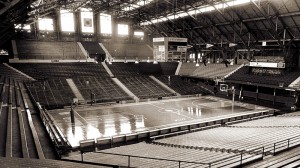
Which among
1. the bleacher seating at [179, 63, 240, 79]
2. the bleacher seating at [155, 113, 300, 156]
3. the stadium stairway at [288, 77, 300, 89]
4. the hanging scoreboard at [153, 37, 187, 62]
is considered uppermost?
the hanging scoreboard at [153, 37, 187, 62]

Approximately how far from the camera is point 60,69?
1625 inches

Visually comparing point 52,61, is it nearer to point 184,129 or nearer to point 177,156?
point 184,129

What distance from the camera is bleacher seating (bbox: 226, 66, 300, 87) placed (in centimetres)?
3288

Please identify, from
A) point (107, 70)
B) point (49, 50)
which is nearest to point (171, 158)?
point (107, 70)

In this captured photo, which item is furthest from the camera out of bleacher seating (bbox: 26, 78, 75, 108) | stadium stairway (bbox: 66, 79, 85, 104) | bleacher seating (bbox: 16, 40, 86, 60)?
bleacher seating (bbox: 16, 40, 86, 60)

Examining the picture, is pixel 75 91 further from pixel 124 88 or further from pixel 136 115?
pixel 136 115

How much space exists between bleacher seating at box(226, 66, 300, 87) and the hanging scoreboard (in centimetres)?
954

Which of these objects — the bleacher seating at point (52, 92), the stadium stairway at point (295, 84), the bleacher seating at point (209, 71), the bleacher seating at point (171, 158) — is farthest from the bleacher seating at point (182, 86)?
the bleacher seating at point (171, 158)

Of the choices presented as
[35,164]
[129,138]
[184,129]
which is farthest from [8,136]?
[184,129]

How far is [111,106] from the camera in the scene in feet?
108

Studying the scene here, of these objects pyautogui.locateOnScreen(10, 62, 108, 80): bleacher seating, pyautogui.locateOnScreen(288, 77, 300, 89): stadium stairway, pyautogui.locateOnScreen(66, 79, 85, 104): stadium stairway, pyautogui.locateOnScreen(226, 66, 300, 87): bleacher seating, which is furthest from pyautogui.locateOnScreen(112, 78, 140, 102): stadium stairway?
pyautogui.locateOnScreen(288, 77, 300, 89): stadium stairway

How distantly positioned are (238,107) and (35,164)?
3010 centimetres

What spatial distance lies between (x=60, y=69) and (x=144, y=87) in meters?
15.3

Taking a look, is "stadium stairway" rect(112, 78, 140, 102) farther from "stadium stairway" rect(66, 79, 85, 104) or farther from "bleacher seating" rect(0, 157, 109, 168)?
"bleacher seating" rect(0, 157, 109, 168)
